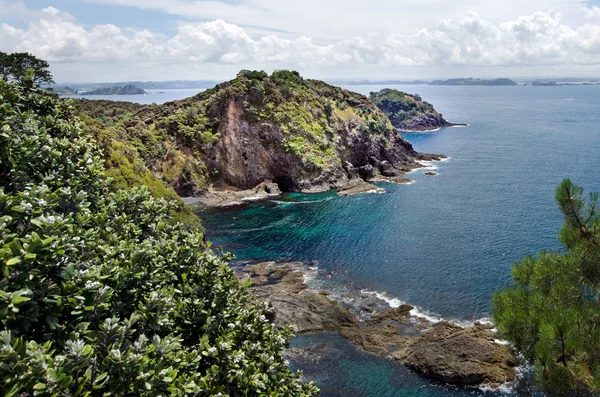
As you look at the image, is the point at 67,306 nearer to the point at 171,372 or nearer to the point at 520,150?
the point at 171,372

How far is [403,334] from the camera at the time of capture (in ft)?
122

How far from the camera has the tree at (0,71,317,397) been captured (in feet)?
27.3

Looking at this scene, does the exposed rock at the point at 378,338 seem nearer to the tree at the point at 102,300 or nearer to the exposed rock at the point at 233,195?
the tree at the point at 102,300

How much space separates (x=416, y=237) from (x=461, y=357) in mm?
28306

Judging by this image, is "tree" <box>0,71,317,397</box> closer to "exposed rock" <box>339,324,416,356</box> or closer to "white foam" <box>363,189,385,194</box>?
"exposed rock" <box>339,324,416,356</box>

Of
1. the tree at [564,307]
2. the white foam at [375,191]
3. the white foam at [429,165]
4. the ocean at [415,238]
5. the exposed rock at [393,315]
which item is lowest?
the exposed rock at [393,315]

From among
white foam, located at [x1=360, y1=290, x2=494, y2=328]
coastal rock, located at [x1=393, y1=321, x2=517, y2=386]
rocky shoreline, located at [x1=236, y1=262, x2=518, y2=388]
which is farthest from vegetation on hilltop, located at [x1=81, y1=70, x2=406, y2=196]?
coastal rock, located at [x1=393, y1=321, x2=517, y2=386]

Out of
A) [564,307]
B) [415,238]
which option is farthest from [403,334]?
[415,238]

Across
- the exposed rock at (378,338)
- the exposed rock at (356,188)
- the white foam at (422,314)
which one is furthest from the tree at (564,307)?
the exposed rock at (356,188)

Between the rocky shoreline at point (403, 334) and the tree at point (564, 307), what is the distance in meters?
13.2

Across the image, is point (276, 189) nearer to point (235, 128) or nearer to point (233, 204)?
point (233, 204)

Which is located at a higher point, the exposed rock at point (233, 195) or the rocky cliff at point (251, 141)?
the rocky cliff at point (251, 141)

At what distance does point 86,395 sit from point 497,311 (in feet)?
61.4

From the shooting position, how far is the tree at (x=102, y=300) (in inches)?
328
